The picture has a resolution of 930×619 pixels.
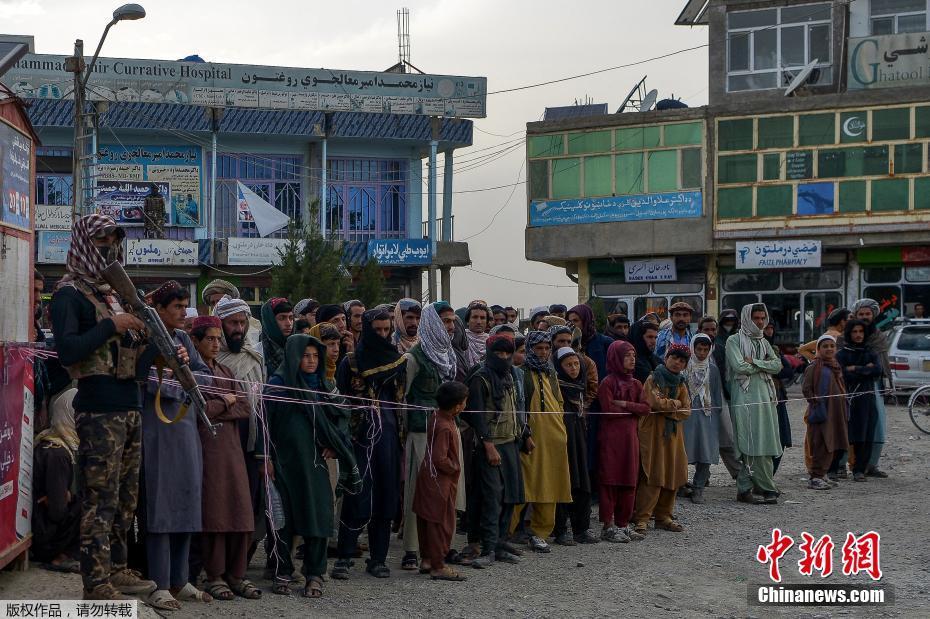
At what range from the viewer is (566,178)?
31266 millimetres

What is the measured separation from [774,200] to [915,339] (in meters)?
9.75

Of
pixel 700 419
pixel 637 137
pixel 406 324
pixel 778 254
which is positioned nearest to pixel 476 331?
pixel 406 324

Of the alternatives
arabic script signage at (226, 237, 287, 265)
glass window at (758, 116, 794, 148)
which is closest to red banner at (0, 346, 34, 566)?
glass window at (758, 116, 794, 148)

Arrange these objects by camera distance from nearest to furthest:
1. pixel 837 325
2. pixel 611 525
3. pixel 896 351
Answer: pixel 611 525, pixel 837 325, pixel 896 351

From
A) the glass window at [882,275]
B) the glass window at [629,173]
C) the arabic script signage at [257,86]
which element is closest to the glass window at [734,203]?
the glass window at [629,173]

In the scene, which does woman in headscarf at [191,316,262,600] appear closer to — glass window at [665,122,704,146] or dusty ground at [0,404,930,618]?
dusty ground at [0,404,930,618]

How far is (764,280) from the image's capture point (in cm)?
2914

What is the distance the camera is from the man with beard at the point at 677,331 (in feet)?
35.9

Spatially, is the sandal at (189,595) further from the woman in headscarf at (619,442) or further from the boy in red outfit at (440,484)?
the woman in headscarf at (619,442)

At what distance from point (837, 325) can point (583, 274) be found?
62.7 feet

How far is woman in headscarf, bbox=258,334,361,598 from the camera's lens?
22.0 ft

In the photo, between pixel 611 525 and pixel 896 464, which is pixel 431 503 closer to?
pixel 611 525

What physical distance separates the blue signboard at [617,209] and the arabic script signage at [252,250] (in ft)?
21.9

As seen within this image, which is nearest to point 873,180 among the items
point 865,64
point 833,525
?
A: point 865,64
